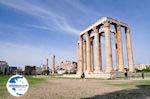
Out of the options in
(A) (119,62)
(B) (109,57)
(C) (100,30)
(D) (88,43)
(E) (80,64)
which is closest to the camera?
(B) (109,57)

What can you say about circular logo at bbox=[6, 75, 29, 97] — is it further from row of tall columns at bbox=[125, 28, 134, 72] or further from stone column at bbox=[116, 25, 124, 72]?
row of tall columns at bbox=[125, 28, 134, 72]

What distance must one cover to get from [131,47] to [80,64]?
24.2 m

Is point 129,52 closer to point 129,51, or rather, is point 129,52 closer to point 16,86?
point 129,51

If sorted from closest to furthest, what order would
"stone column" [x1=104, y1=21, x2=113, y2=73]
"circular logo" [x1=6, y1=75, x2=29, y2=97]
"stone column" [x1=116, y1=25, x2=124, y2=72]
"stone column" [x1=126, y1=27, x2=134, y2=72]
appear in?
"circular logo" [x1=6, y1=75, x2=29, y2=97] → "stone column" [x1=104, y1=21, x2=113, y2=73] → "stone column" [x1=116, y1=25, x2=124, y2=72] → "stone column" [x1=126, y1=27, x2=134, y2=72]

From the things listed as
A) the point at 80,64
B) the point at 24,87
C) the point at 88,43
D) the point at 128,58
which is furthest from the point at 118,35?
the point at 24,87

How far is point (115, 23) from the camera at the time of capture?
64750 millimetres

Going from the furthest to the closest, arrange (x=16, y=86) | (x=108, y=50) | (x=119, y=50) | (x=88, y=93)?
(x=119, y=50) → (x=108, y=50) → (x=88, y=93) → (x=16, y=86)

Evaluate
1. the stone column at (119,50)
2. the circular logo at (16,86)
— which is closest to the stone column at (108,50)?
the stone column at (119,50)

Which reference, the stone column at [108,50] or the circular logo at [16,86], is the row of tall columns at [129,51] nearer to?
the stone column at [108,50]

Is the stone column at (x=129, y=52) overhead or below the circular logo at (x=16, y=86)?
overhead

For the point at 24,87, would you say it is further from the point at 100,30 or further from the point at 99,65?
the point at 100,30

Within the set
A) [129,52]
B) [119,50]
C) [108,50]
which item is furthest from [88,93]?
[129,52]

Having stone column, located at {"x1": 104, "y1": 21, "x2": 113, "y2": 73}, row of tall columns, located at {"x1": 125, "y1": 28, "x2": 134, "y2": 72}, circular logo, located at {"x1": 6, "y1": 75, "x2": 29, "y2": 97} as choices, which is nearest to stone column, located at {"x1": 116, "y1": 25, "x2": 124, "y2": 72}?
row of tall columns, located at {"x1": 125, "y1": 28, "x2": 134, "y2": 72}

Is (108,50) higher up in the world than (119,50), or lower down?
lower down
